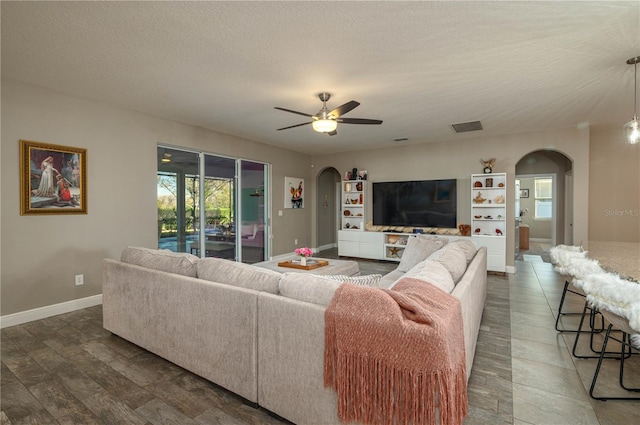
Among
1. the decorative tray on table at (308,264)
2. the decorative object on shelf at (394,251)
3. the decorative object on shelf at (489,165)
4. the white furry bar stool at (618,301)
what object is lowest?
the decorative object on shelf at (394,251)

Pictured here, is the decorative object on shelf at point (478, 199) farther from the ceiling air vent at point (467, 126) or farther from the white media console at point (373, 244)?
the ceiling air vent at point (467, 126)

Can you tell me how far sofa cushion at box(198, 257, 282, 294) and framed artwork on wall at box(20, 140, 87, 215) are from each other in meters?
2.45

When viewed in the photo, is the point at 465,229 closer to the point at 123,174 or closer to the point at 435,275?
the point at 435,275

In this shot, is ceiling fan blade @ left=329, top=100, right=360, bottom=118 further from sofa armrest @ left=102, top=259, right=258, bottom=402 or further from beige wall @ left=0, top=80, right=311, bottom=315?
beige wall @ left=0, top=80, right=311, bottom=315

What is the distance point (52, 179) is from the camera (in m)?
3.50

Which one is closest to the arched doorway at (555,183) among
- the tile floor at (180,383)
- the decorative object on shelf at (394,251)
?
the decorative object on shelf at (394,251)

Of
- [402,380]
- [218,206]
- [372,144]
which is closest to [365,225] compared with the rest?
[372,144]

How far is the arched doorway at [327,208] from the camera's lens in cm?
823

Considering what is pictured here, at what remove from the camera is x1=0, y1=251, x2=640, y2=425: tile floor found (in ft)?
6.03

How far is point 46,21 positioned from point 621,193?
7.57 m

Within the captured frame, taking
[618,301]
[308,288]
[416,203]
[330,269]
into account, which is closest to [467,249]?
[618,301]

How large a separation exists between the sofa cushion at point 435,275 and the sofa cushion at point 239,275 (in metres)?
0.88

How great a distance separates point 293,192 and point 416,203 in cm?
278

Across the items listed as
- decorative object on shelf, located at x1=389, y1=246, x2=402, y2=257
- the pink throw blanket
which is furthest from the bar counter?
decorative object on shelf, located at x1=389, y1=246, x2=402, y2=257
